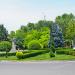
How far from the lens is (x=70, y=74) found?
17.2 meters

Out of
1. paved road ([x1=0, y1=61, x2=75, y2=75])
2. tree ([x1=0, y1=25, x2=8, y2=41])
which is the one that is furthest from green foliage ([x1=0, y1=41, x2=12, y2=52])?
tree ([x1=0, y1=25, x2=8, y2=41])

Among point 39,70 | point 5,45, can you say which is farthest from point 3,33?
point 39,70

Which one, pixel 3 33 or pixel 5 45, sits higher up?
pixel 3 33

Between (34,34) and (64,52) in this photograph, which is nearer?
(64,52)

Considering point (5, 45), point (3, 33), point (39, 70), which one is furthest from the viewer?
point (3, 33)

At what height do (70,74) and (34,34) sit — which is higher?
(34,34)

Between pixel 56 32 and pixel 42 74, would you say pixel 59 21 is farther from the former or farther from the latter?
pixel 42 74

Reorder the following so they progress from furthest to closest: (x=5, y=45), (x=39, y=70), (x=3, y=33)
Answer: (x=3, y=33)
(x=5, y=45)
(x=39, y=70)

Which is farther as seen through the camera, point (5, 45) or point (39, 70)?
point (5, 45)

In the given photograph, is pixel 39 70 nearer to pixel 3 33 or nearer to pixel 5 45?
pixel 5 45

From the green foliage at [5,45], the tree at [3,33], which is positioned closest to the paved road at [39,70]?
the green foliage at [5,45]

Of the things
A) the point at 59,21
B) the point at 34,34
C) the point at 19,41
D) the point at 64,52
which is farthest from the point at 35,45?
the point at 59,21

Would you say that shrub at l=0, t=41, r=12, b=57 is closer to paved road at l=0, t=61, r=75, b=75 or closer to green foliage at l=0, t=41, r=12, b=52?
green foliage at l=0, t=41, r=12, b=52

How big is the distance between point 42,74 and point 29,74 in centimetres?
74
